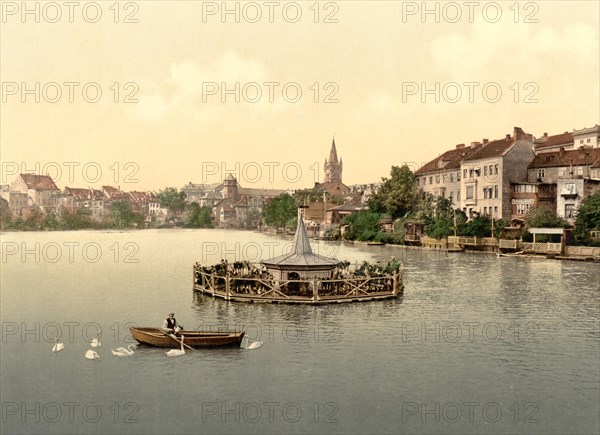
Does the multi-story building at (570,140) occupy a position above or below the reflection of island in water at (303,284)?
above

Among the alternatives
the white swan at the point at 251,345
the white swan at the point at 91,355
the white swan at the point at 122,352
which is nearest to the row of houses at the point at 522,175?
the white swan at the point at 251,345

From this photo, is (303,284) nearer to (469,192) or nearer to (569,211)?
(569,211)

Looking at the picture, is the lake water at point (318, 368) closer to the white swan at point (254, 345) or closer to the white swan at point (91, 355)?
the white swan at point (91, 355)

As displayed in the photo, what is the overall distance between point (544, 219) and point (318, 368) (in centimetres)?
5906

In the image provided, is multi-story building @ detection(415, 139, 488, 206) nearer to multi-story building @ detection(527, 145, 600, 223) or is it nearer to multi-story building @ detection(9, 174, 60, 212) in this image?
multi-story building @ detection(527, 145, 600, 223)

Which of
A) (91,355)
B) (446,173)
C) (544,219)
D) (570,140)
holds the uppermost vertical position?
(570,140)

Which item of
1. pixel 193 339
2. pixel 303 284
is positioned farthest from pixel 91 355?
pixel 303 284

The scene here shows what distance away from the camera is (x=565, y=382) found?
20.7 m

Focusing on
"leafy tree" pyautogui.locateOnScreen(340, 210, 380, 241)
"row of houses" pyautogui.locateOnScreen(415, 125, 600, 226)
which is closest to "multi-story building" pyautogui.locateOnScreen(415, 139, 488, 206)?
"row of houses" pyautogui.locateOnScreen(415, 125, 600, 226)

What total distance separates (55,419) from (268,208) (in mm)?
148662

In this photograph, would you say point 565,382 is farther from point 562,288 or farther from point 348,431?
point 562,288

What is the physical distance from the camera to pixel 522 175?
→ 282 ft

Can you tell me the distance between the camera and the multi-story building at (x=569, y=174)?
249 ft

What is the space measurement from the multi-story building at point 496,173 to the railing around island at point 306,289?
50613 millimetres
